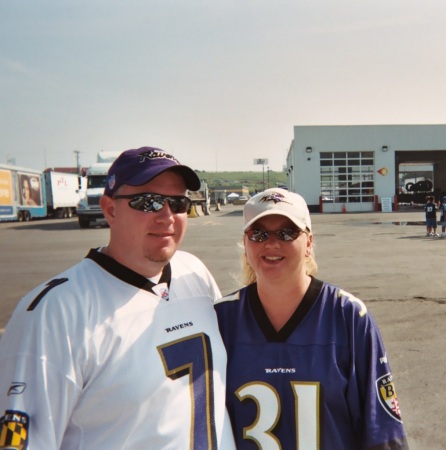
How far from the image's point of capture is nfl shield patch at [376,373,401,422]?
1964mm

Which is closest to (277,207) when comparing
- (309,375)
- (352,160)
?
(309,375)

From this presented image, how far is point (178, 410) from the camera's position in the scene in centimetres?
180

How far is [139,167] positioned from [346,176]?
40.0m

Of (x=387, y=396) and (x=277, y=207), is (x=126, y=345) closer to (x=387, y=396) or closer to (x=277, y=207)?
(x=277, y=207)

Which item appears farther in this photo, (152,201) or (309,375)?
(152,201)

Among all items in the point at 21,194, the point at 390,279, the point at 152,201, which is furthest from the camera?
the point at 21,194

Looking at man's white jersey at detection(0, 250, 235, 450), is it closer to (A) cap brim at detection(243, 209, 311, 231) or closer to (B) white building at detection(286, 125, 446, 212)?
(A) cap brim at detection(243, 209, 311, 231)

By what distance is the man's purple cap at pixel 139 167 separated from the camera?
6.63ft

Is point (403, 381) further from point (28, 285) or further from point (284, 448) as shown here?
point (28, 285)

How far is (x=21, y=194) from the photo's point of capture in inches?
1398

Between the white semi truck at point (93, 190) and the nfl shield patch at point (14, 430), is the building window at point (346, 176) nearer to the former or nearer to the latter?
the white semi truck at point (93, 190)

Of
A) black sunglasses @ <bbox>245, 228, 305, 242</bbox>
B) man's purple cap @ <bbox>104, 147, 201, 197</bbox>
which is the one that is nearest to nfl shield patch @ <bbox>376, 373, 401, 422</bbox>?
black sunglasses @ <bbox>245, 228, 305, 242</bbox>

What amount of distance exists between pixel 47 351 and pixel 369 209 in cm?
4088

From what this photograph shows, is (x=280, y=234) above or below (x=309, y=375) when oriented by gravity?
Answer: above
